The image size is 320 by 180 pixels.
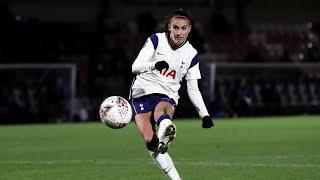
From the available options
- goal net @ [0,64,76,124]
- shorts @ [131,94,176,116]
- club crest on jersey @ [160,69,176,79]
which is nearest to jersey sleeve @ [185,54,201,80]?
club crest on jersey @ [160,69,176,79]

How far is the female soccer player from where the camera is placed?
9500 mm

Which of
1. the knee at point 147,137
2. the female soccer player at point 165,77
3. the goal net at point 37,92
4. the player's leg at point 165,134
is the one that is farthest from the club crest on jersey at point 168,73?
the goal net at point 37,92

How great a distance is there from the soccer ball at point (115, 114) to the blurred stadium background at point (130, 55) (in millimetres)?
18734

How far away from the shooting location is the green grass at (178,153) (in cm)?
1123

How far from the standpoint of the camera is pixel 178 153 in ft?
49.6

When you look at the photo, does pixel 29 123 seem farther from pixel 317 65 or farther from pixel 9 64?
pixel 317 65

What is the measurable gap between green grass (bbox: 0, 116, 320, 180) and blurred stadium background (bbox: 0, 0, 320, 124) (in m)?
4.17

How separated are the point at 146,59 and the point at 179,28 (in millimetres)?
531

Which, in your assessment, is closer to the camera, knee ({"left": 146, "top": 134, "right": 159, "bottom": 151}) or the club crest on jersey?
knee ({"left": 146, "top": 134, "right": 159, "bottom": 151})

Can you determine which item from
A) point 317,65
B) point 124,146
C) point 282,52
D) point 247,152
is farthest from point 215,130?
point 282,52

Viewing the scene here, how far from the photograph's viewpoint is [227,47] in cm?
3444

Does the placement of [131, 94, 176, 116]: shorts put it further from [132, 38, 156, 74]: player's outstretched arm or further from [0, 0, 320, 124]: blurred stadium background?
[0, 0, 320, 124]: blurred stadium background

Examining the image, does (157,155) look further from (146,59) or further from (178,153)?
(178,153)

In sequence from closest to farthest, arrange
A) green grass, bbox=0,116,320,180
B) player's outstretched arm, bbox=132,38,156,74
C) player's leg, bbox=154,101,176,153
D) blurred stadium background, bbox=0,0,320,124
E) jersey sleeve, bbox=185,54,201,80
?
player's leg, bbox=154,101,176,153 → player's outstretched arm, bbox=132,38,156,74 → jersey sleeve, bbox=185,54,201,80 → green grass, bbox=0,116,320,180 → blurred stadium background, bbox=0,0,320,124
